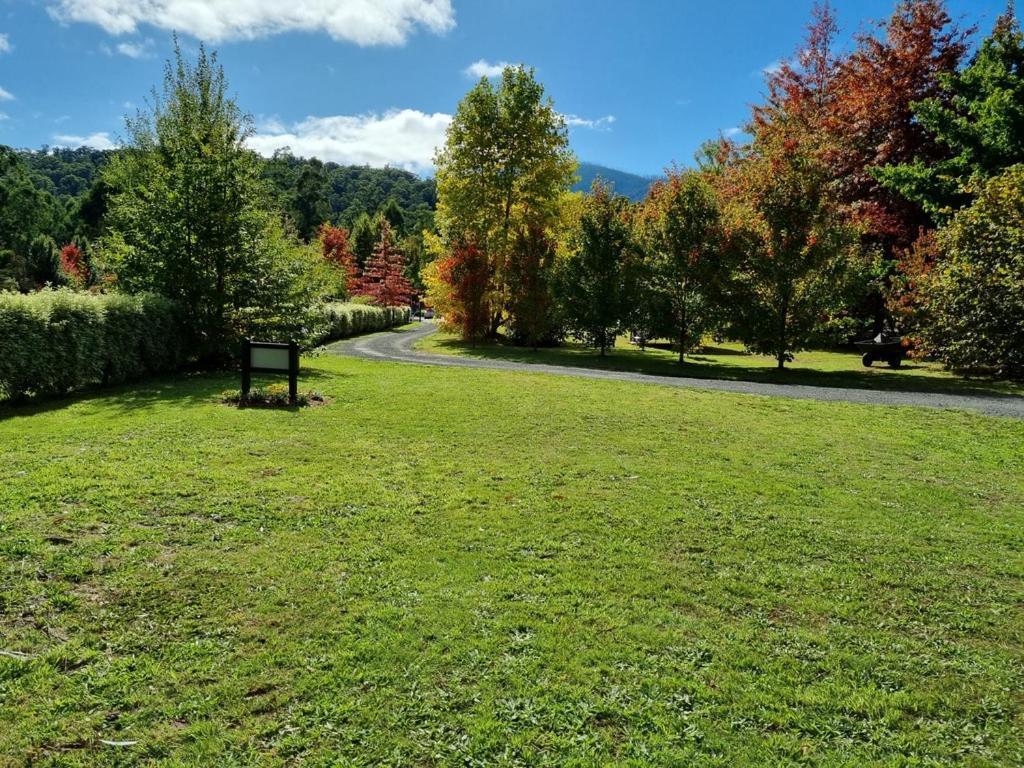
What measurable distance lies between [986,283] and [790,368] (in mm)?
5334

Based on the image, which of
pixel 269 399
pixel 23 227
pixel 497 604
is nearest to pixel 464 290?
pixel 269 399

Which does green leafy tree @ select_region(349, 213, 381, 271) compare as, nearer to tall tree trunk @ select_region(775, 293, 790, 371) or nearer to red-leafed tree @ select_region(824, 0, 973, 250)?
red-leafed tree @ select_region(824, 0, 973, 250)

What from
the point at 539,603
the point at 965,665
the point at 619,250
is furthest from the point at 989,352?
the point at 539,603

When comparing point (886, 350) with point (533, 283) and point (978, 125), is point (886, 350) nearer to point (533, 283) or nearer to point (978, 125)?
point (978, 125)

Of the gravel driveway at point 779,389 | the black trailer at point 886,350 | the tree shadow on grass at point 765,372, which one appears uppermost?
the black trailer at point 886,350

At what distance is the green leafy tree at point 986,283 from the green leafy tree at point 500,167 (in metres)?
17.3

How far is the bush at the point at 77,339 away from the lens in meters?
9.09

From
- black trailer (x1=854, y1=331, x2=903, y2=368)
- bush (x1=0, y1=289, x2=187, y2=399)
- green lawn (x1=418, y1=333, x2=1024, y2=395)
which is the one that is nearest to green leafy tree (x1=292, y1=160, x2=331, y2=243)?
green lawn (x1=418, y1=333, x2=1024, y2=395)

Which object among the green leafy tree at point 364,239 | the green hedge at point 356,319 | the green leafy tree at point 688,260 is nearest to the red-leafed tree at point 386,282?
the green hedge at point 356,319

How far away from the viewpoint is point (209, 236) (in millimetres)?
13672

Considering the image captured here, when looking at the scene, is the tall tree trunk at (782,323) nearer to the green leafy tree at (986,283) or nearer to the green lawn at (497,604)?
the green leafy tree at (986,283)

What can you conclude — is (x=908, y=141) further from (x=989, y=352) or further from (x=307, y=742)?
(x=307, y=742)

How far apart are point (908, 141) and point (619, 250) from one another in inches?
517

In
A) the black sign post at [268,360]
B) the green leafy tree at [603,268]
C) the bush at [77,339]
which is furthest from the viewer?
the green leafy tree at [603,268]
